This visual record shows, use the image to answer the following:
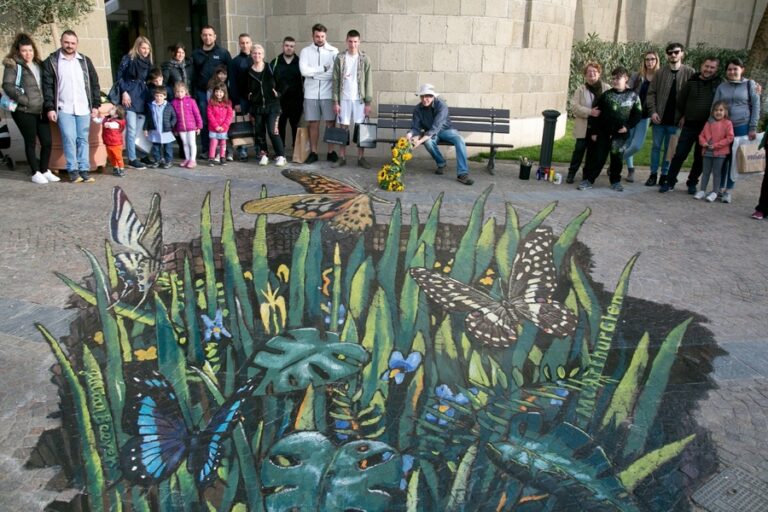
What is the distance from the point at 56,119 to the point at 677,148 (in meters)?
7.80

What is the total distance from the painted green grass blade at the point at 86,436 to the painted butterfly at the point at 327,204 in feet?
10.6

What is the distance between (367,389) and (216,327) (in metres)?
1.05

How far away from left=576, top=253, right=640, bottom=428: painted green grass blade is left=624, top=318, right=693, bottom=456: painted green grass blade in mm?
225

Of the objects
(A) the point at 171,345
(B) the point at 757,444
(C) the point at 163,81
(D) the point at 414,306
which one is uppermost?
(C) the point at 163,81

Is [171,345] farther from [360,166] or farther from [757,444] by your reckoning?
[360,166]

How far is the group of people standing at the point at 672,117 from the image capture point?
7891mm

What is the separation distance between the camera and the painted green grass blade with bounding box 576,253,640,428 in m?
3.47

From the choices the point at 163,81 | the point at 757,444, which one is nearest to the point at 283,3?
the point at 163,81

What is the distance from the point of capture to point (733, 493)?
2982 mm

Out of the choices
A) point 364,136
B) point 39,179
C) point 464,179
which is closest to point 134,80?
point 39,179

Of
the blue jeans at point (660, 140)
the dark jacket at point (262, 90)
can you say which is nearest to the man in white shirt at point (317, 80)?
the dark jacket at point (262, 90)

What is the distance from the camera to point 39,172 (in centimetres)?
830

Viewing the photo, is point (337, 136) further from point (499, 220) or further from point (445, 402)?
point (445, 402)

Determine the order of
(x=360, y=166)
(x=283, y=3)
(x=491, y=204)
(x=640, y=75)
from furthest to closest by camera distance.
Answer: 1. (x=283, y=3)
2. (x=360, y=166)
3. (x=640, y=75)
4. (x=491, y=204)
